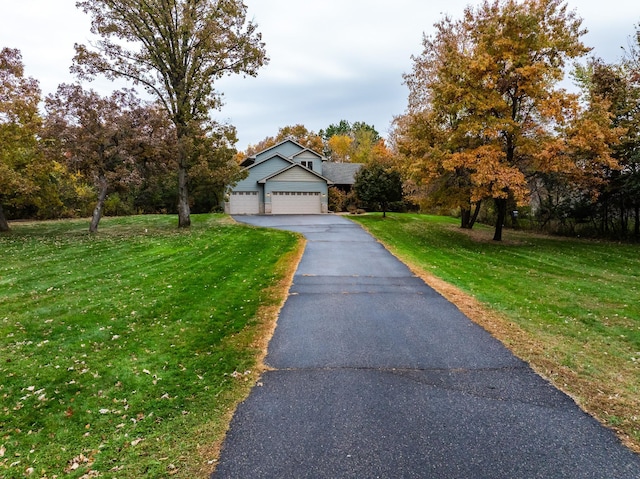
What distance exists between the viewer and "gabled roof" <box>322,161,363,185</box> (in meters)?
40.9

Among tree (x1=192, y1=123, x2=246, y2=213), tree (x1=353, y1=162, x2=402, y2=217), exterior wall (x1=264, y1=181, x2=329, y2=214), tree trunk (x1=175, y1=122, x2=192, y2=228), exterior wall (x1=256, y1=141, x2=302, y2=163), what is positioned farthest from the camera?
exterior wall (x1=256, y1=141, x2=302, y2=163)

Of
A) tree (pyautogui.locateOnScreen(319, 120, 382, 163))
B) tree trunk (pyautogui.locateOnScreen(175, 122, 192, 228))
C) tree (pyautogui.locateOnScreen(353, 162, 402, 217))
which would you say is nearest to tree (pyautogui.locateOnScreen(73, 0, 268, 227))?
tree trunk (pyautogui.locateOnScreen(175, 122, 192, 228))

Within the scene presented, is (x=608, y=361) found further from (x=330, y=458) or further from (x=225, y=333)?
(x=225, y=333)

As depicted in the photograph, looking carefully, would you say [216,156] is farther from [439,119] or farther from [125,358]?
[125,358]

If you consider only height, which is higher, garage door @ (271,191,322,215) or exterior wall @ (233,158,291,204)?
exterior wall @ (233,158,291,204)

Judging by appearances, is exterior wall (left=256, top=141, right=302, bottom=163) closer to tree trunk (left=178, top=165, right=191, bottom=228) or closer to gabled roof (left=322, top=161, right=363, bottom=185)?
gabled roof (left=322, top=161, right=363, bottom=185)

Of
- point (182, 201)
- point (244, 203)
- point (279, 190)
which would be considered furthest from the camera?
point (244, 203)

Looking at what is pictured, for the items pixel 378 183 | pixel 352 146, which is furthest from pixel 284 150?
pixel 352 146

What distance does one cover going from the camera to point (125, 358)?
230 inches

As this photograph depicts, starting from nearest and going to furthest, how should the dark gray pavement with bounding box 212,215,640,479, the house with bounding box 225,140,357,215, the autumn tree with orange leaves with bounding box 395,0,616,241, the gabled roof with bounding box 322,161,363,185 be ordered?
the dark gray pavement with bounding box 212,215,640,479, the autumn tree with orange leaves with bounding box 395,0,616,241, the house with bounding box 225,140,357,215, the gabled roof with bounding box 322,161,363,185

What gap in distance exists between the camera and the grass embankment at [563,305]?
16.0ft

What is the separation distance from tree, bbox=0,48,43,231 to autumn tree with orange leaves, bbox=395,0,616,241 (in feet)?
60.6

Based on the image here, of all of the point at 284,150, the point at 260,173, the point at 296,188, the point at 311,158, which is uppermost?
the point at 284,150

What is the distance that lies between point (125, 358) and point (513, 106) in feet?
58.8
